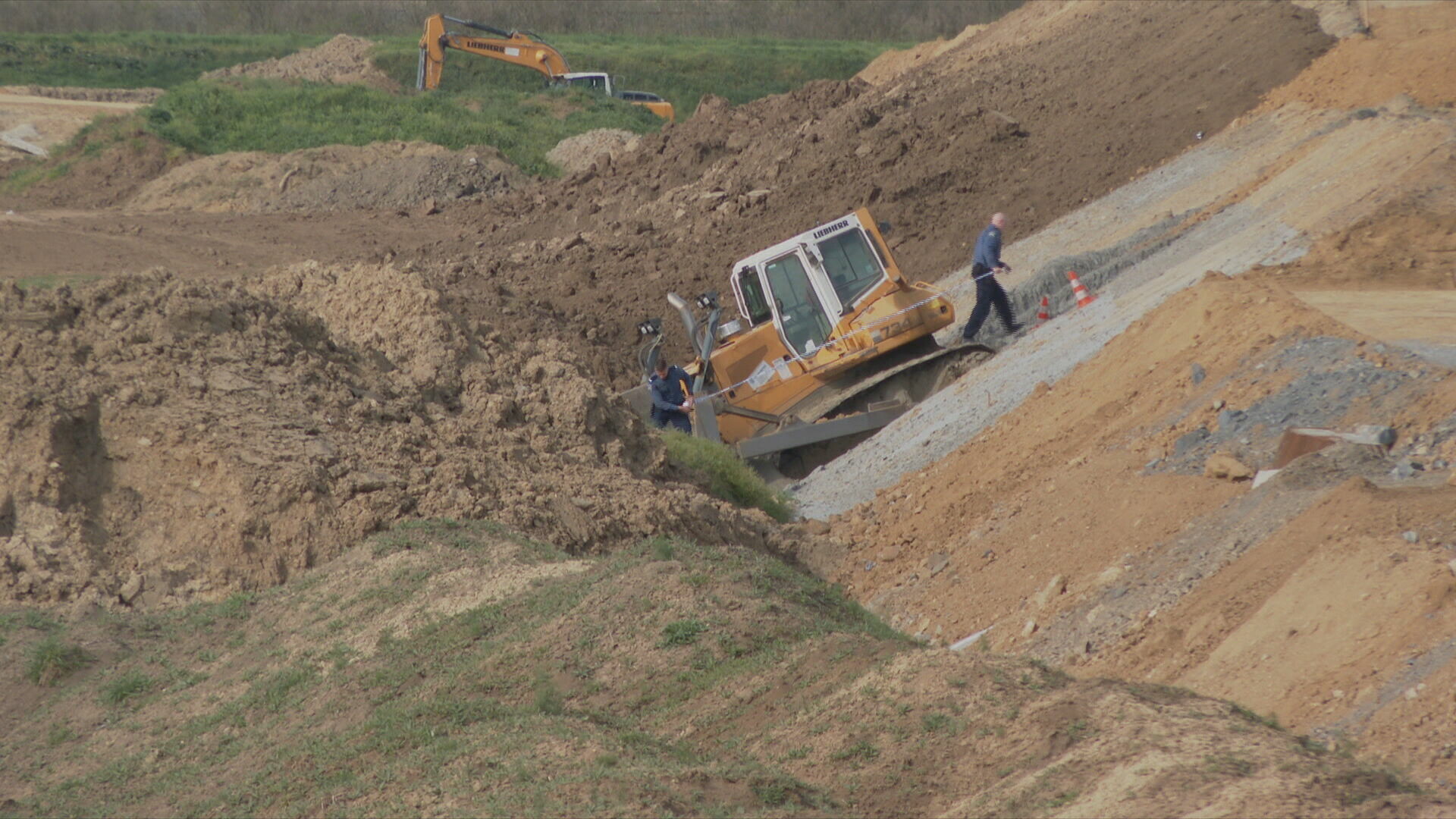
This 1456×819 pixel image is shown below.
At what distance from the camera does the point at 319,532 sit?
31.7 feet

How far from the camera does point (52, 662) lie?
27.3 feet

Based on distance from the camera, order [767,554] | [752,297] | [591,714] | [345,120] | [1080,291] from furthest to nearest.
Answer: [345,120]
[1080,291]
[752,297]
[767,554]
[591,714]

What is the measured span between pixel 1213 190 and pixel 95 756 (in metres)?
16.1

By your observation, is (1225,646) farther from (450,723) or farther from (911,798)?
(450,723)

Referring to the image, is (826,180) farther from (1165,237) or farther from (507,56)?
(507,56)

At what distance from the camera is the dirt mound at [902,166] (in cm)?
2203

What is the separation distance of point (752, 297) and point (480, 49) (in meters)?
22.4

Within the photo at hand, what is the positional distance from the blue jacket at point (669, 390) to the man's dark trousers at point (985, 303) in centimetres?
381

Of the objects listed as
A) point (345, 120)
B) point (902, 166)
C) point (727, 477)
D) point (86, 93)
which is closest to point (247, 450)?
point (727, 477)

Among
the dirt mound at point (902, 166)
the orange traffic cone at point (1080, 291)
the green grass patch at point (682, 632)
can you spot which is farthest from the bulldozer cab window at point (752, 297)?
the green grass patch at point (682, 632)

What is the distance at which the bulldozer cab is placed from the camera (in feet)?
53.9

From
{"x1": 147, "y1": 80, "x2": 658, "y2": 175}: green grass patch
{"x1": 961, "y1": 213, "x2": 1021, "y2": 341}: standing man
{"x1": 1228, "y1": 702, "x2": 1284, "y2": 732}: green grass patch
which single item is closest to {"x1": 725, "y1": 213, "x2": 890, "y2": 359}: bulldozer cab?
{"x1": 961, "y1": 213, "x2": 1021, "y2": 341}: standing man

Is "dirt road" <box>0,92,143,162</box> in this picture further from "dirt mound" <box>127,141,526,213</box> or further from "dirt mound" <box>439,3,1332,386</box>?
"dirt mound" <box>439,3,1332,386</box>

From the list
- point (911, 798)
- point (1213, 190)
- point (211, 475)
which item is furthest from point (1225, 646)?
point (1213, 190)
